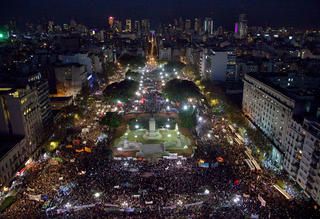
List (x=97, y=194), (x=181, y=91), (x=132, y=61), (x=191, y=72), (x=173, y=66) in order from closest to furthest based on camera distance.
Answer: (x=97, y=194) < (x=181, y=91) < (x=191, y=72) < (x=173, y=66) < (x=132, y=61)

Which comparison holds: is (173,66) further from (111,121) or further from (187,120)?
(111,121)

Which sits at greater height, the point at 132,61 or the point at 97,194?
the point at 132,61

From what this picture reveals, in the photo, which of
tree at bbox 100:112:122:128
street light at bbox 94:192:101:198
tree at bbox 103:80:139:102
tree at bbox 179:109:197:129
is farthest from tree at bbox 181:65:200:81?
street light at bbox 94:192:101:198

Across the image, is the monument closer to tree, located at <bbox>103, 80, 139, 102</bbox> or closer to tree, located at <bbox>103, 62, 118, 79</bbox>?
tree, located at <bbox>103, 80, 139, 102</bbox>

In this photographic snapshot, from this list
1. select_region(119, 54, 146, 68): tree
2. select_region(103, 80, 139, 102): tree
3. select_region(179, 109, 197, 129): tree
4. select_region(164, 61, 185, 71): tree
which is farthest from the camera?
select_region(119, 54, 146, 68): tree

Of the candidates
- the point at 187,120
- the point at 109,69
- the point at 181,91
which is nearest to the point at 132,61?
the point at 109,69

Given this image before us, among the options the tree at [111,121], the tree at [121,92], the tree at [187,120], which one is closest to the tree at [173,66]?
the tree at [121,92]

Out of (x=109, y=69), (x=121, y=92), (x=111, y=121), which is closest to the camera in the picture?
(x=111, y=121)

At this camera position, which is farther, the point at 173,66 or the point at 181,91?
the point at 173,66

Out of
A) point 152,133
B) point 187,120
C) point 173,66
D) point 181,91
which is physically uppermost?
point 173,66

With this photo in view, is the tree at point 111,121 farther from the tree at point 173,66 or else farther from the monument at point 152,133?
the tree at point 173,66
